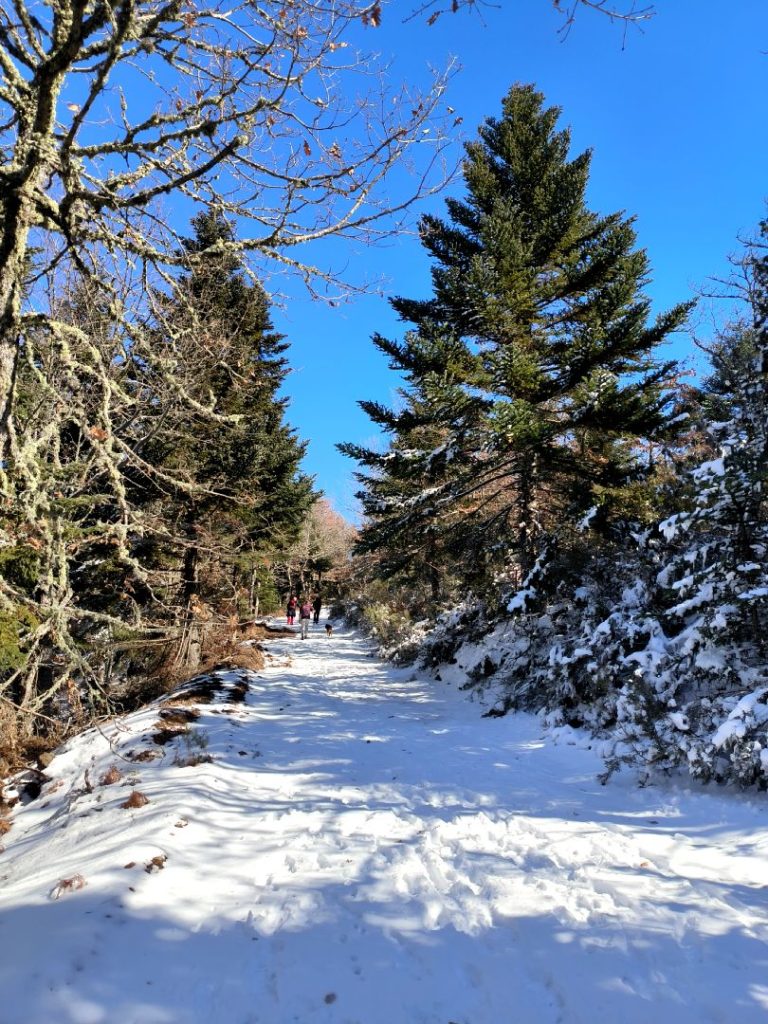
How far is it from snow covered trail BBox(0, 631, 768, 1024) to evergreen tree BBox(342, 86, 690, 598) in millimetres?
5952

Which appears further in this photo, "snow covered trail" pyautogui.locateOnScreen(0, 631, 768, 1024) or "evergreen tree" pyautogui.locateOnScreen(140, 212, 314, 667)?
"evergreen tree" pyautogui.locateOnScreen(140, 212, 314, 667)

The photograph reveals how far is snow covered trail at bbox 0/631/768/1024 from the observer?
7.76 feet

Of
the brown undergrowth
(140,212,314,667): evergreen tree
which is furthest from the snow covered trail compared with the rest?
(140,212,314,667): evergreen tree

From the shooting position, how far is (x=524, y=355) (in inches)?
380

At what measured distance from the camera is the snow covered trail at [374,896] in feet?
7.76

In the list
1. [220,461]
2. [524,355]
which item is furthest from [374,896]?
[220,461]

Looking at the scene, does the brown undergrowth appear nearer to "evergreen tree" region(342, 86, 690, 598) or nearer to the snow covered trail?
the snow covered trail

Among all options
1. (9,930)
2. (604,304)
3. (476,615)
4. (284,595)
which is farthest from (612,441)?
(284,595)

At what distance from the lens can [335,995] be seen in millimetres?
2424

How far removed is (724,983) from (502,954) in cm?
103

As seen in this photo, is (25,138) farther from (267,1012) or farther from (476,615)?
(476,615)

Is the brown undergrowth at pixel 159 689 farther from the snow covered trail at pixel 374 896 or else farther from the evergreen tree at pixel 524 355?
the evergreen tree at pixel 524 355

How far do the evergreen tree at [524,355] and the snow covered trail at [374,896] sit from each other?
595 centimetres

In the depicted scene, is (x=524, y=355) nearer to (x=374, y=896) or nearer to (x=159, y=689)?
(x=374, y=896)
